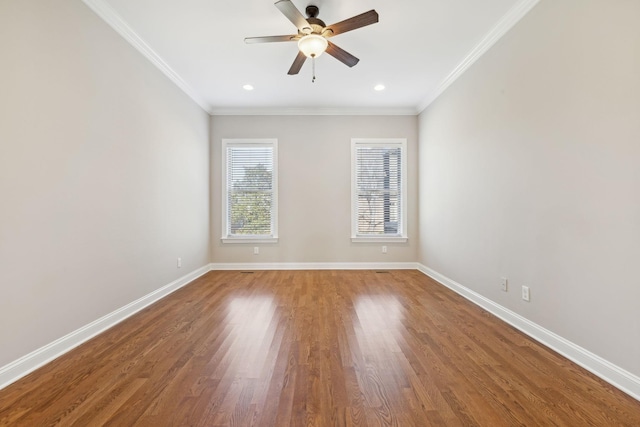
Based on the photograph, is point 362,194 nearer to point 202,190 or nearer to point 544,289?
point 202,190

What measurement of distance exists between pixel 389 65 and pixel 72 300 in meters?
4.05

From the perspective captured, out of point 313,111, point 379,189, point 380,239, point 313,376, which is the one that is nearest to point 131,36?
point 313,111

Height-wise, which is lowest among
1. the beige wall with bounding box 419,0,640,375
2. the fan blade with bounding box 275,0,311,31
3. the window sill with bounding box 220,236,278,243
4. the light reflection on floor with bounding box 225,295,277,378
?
the light reflection on floor with bounding box 225,295,277,378

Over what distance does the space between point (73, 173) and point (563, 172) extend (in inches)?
148

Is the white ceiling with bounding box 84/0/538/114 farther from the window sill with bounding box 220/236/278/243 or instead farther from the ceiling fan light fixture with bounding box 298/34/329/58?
the window sill with bounding box 220/236/278/243

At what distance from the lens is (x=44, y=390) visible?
5.45 feet

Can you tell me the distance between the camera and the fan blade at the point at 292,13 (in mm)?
2107

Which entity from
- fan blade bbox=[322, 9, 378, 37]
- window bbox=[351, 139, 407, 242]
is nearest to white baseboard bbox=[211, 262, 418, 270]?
window bbox=[351, 139, 407, 242]

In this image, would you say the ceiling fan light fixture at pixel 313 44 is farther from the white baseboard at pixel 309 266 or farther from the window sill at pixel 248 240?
the white baseboard at pixel 309 266

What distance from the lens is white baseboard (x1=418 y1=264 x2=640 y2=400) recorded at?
1.65 meters

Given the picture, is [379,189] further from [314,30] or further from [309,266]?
[314,30]

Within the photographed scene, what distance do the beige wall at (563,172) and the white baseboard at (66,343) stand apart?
3.70 m

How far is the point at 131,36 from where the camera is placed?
9.45 ft

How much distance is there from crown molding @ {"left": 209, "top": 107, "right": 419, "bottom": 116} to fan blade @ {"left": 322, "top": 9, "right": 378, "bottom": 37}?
2658mm
